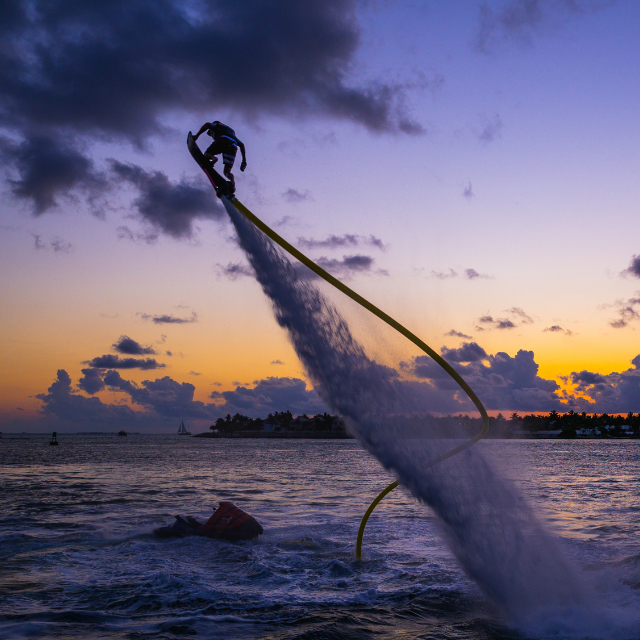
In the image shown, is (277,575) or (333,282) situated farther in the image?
(277,575)

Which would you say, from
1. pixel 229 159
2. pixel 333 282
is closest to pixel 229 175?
pixel 229 159

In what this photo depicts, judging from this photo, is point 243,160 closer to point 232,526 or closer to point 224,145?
point 224,145

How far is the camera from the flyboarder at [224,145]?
39.1ft

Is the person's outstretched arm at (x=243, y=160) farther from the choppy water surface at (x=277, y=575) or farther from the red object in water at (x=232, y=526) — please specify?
the red object in water at (x=232, y=526)

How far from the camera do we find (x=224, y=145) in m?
12.0

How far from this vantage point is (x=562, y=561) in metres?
12.4

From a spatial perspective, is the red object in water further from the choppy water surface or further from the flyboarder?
the flyboarder

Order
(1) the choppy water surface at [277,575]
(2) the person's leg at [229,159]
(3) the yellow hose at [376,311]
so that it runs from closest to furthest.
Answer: (1) the choppy water surface at [277,575]
(3) the yellow hose at [376,311]
(2) the person's leg at [229,159]

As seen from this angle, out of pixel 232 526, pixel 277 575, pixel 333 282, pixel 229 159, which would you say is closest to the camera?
pixel 333 282

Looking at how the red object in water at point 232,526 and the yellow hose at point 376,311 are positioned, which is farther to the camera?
the red object in water at point 232,526

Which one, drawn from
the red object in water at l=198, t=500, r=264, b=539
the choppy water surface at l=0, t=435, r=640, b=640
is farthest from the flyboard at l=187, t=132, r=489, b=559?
the red object in water at l=198, t=500, r=264, b=539

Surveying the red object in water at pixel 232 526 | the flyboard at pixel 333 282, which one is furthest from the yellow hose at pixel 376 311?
the red object in water at pixel 232 526

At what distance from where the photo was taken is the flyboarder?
11.9 m

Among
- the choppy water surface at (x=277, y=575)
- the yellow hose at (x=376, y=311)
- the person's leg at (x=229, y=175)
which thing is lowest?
the choppy water surface at (x=277, y=575)
